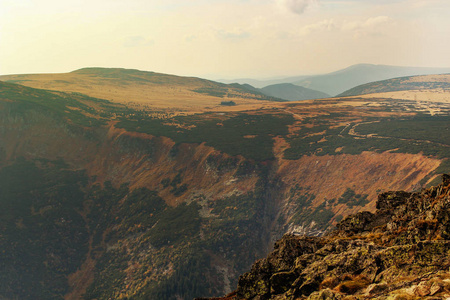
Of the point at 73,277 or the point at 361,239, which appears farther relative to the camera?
the point at 73,277

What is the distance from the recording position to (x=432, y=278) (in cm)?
1135

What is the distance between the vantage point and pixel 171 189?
78062mm

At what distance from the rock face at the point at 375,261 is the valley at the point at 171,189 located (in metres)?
32.6

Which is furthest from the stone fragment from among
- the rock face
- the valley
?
the valley

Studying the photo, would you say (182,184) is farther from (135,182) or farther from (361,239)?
(361,239)

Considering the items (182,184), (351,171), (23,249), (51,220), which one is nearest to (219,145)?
(182,184)

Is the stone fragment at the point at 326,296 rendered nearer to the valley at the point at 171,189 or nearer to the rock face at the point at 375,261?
the rock face at the point at 375,261

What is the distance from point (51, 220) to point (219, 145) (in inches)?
2110

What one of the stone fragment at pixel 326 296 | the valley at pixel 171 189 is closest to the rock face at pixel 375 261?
the stone fragment at pixel 326 296

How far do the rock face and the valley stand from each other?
32.6 metres

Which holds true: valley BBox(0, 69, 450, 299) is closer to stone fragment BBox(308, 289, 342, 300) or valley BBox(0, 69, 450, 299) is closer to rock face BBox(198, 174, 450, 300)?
rock face BBox(198, 174, 450, 300)

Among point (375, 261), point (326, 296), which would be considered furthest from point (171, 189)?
point (326, 296)

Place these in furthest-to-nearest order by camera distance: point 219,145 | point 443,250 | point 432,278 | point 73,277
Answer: point 219,145 < point 73,277 < point 443,250 < point 432,278

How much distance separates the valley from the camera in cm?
5659
